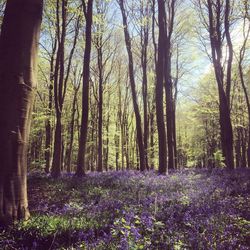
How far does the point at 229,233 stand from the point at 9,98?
4.02 metres

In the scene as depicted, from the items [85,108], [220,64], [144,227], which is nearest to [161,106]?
[85,108]

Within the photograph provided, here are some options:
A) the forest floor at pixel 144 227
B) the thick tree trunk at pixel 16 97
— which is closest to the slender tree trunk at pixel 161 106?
the forest floor at pixel 144 227

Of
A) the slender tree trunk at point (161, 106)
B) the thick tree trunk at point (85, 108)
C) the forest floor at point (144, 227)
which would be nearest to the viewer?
the forest floor at point (144, 227)

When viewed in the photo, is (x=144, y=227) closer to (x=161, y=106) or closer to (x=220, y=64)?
(x=161, y=106)

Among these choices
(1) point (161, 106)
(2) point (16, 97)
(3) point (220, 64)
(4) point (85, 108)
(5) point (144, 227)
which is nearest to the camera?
(5) point (144, 227)

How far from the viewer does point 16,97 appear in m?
4.97

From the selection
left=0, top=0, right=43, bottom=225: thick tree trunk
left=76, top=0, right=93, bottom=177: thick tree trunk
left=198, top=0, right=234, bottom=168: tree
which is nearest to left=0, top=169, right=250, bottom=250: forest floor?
left=0, top=0, right=43, bottom=225: thick tree trunk

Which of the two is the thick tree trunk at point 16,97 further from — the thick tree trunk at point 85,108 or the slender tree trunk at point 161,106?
the slender tree trunk at point 161,106

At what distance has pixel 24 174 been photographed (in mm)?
5059

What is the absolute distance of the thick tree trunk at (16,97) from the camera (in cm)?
478

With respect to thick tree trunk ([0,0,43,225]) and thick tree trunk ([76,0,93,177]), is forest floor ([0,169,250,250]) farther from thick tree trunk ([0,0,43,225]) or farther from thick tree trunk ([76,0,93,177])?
thick tree trunk ([76,0,93,177])

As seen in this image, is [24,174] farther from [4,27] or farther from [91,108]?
[91,108]

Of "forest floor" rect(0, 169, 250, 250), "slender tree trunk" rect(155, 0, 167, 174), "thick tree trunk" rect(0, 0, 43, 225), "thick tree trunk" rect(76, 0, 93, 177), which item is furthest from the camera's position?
"slender tree trunk" rect(155, 0, 167, 174)

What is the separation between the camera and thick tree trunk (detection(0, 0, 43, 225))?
4777mm
